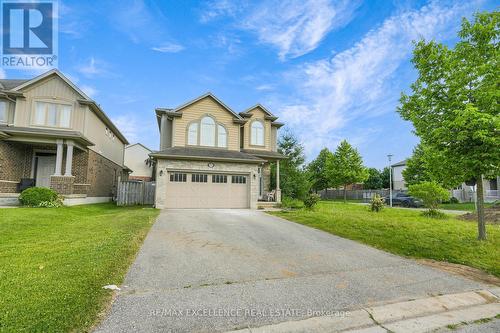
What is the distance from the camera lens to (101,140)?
2016 cm

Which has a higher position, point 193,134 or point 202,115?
point 202,115

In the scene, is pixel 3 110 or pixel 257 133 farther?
pixel 257 133

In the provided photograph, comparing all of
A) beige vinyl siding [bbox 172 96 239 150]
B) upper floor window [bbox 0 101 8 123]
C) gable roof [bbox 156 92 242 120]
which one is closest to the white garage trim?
beige vinyl siding [bbox 172 96 239 150]

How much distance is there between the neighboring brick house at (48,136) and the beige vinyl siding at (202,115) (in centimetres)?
552

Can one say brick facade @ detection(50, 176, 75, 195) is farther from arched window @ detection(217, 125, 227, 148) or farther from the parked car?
the parked car

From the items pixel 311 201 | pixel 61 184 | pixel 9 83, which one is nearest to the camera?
pixel 61 184

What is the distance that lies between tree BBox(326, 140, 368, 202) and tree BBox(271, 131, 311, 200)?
1092 cm

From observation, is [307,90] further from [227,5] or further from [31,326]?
[31,326]

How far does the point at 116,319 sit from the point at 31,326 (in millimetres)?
811

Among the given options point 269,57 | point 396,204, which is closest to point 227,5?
point 269,57

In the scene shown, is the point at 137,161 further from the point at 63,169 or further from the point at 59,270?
the point at 59,270

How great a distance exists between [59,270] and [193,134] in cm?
1408

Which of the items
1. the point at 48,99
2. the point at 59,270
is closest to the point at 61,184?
the point at 48,99

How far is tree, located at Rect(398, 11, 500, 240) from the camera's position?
22.9 ft
